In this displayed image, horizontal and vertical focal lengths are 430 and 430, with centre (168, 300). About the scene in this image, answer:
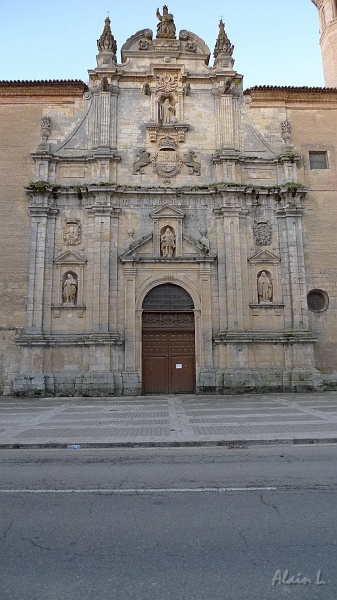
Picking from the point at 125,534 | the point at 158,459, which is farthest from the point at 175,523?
the point at 158,459

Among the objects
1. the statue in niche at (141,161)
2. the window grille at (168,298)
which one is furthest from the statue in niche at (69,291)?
the statue in niche at (141,161)

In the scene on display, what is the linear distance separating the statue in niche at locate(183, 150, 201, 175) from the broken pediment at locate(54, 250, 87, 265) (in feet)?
22.5

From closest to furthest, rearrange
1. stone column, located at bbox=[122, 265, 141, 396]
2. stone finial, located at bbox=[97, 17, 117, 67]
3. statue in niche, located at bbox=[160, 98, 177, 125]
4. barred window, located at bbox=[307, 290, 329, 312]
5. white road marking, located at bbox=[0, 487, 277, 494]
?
1. white road marking, located at bbox=[0, 487, 277, 494]
2. stone column, located at bbox=[122, 265, 141, 396]
3. barred window, located at bbox=[307, 290, 329, 312]
4. statue in niche, located at bbox=[160, 98, 177, 125]
5. stone finial, located at bbox=[97, 17, 117, 67]

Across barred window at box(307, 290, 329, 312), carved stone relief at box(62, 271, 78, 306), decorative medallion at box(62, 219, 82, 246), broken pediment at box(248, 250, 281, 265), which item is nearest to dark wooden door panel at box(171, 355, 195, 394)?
carved stone relief at box(62, 271, 78, 306)

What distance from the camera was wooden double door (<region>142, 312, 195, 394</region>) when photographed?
19.3 meters

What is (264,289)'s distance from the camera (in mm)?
19969

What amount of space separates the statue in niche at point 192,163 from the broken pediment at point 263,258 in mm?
4965

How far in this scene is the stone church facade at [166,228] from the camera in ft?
61.9

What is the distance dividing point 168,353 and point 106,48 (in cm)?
1580

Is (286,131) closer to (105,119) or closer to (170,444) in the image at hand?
(105,119)

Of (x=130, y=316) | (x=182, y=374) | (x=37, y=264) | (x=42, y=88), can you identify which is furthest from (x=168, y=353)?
(x=42, y=88)

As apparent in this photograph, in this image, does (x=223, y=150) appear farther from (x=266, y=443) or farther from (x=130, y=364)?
(x=266, y=443)

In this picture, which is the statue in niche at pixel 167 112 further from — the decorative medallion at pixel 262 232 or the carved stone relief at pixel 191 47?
the decorative medallion at pixel 262 232
